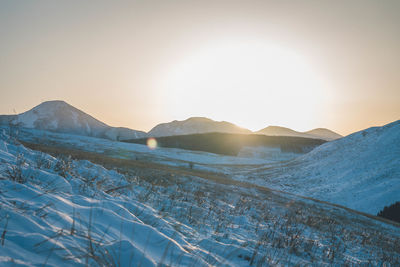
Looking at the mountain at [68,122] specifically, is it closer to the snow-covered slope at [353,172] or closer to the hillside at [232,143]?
the hillside at [232,143]

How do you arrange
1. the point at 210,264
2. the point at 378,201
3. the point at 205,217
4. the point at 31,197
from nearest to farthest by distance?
the point at 210,264
the point at 31,197
the point at 205,217
the point at 378,201

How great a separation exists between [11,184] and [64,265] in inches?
83.6

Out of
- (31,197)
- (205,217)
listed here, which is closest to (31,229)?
(31,197)

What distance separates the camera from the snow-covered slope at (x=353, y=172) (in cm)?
2878

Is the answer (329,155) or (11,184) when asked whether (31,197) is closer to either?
(11,184)

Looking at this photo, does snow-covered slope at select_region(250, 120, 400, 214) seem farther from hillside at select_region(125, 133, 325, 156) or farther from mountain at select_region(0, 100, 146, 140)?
mountain at select_region(0, 100, 146, 140)

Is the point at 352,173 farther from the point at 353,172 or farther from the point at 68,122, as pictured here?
the point at 68,122

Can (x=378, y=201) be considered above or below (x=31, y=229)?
below

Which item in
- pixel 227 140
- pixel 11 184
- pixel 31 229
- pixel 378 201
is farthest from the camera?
pixel 227 140

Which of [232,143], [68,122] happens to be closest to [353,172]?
[232,143]

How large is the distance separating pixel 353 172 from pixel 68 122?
565 feet

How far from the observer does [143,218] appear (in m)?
3.88

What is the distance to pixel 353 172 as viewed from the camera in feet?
120

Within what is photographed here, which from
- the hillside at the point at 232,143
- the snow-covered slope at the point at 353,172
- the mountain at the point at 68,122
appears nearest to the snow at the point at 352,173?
the snow-covered slope at the point at 353,172
